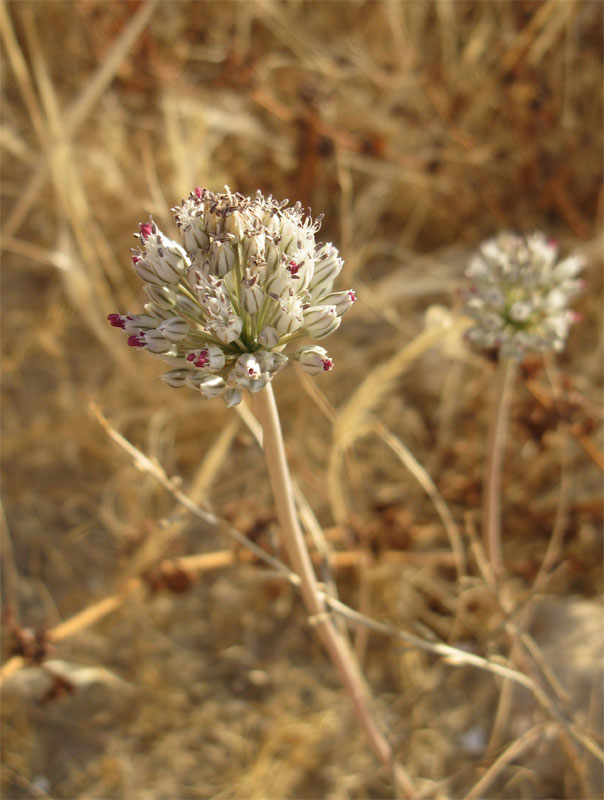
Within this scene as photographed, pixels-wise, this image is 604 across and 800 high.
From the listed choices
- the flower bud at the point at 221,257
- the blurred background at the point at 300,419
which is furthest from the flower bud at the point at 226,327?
the blurred background at the point at 300,419

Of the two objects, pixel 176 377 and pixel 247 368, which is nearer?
pixel 247 368

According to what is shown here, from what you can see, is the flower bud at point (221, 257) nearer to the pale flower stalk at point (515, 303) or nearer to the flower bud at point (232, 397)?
the flower bud at point (232, 397)

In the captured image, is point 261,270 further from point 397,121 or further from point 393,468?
point 397,121

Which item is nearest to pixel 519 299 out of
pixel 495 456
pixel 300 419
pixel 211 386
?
pixel 495 456

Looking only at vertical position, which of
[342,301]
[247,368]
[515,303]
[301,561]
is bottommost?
[301,561]

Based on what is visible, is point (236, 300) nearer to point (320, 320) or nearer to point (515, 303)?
point (320, 320)

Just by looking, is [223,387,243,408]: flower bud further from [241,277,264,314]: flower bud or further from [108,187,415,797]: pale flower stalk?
[241,277,264,314]: flower bud

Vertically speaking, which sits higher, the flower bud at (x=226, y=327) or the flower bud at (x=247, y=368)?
the flower bud at (x=226, y=327)

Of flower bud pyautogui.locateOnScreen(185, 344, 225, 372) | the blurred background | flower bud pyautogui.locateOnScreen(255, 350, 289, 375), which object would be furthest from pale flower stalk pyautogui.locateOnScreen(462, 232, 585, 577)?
flower bud pyautogui.locateOnScreen(185, 344, 225, 372)
